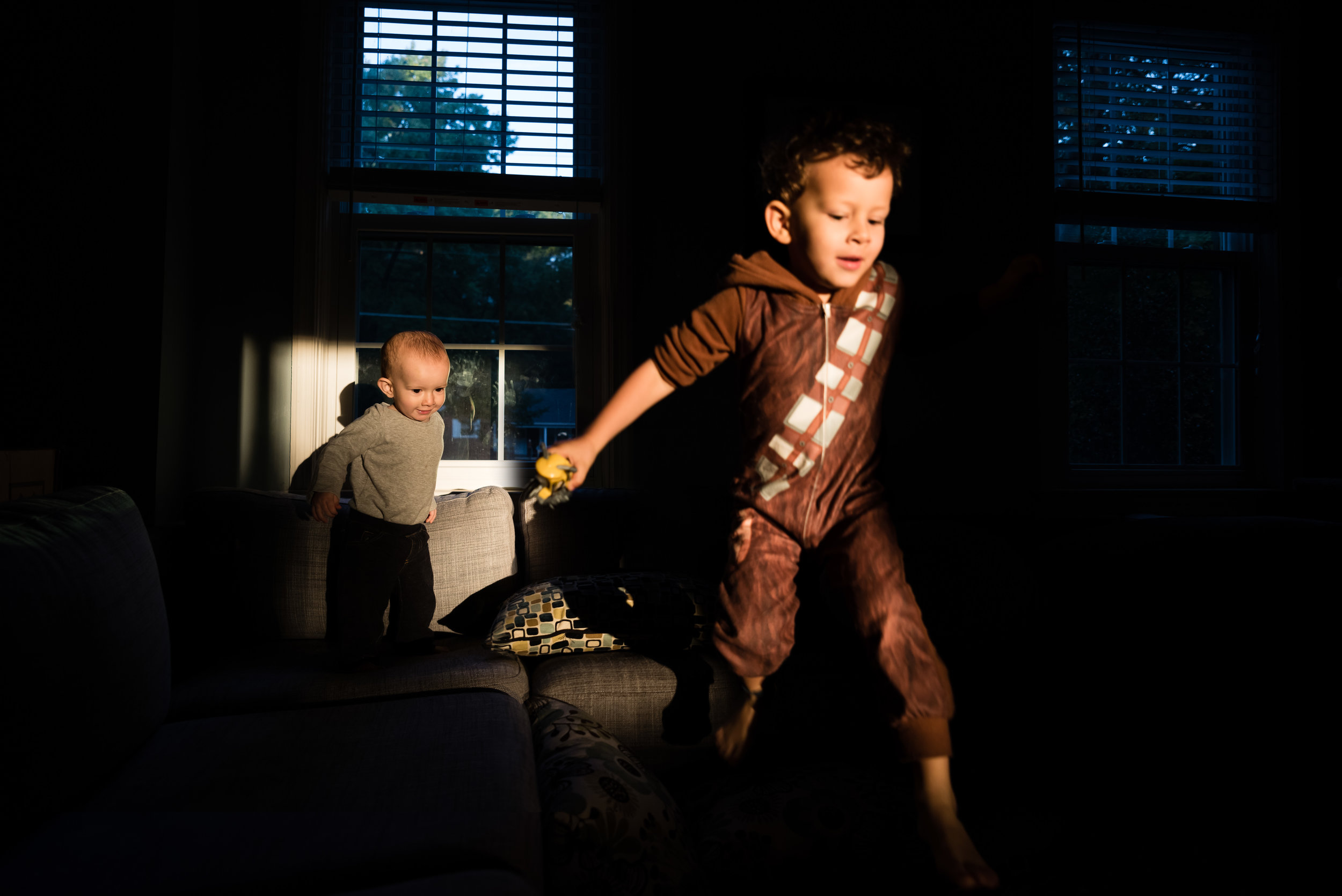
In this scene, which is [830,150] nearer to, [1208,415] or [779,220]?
[779,220]

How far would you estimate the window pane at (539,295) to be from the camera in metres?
3.00

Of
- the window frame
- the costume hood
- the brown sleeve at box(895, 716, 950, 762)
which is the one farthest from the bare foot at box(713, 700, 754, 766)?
the window frame

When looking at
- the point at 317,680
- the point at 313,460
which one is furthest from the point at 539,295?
the point at 317,680

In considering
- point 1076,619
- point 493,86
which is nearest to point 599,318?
point 493,86

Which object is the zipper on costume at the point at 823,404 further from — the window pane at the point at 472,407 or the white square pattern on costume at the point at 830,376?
the window pane at the point at 472,407

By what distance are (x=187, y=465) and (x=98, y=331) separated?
58 cm

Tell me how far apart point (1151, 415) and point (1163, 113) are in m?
1.34

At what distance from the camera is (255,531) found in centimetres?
220

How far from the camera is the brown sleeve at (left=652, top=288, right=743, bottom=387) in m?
1.02

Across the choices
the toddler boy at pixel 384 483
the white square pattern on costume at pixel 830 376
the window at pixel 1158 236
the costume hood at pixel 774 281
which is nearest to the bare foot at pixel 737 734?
the white square pattern on costume at pixel 830 376

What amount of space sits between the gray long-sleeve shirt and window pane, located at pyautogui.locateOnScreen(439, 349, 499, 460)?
3.30ft

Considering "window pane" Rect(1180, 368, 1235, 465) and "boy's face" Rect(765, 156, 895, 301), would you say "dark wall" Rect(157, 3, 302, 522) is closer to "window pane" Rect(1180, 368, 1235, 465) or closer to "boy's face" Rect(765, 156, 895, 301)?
"boy's face" Rect(765, 156, 895, 301)

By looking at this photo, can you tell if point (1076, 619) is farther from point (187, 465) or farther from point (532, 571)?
point (187, 465)

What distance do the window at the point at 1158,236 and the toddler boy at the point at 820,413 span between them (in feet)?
8.64
